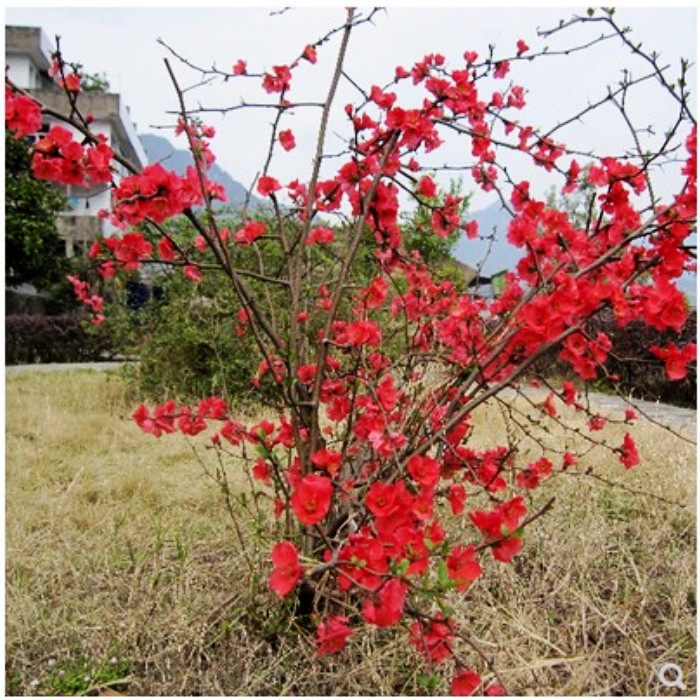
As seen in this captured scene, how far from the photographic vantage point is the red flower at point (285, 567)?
1.23 metres

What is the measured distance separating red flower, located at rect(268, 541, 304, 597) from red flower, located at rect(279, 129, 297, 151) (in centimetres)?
124

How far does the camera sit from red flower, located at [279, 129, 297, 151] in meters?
2.14

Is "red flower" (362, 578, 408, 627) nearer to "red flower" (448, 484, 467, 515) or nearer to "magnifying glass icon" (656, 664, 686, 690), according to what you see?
"red flower" (448, 484, 467, 515)

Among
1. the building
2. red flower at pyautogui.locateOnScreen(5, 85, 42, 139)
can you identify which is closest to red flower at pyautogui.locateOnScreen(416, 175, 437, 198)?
red flower at pyautogui.locateOnScreen(5, 85, 42, 139)

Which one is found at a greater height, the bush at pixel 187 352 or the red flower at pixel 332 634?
the bush at pixel 187 352

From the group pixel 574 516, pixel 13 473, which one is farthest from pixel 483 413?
pixel 13 473

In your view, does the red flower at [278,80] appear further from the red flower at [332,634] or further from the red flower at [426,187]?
the red flower at [332,634]

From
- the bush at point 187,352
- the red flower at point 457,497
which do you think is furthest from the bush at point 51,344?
the red flower at point 457,497

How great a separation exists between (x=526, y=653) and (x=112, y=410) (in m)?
4.00

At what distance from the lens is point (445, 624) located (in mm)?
1355

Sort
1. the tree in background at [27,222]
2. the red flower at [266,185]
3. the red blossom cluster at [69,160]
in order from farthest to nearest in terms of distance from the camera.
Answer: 1. the tree in background at [27,222]
2. the red flower at [266,185]
3. the red blossom cluster at [69,160]

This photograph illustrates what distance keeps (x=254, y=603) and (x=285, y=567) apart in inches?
28.1

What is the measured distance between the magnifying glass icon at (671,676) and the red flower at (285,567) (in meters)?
1.03

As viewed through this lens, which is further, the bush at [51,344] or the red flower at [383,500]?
the bush at [51,344]
